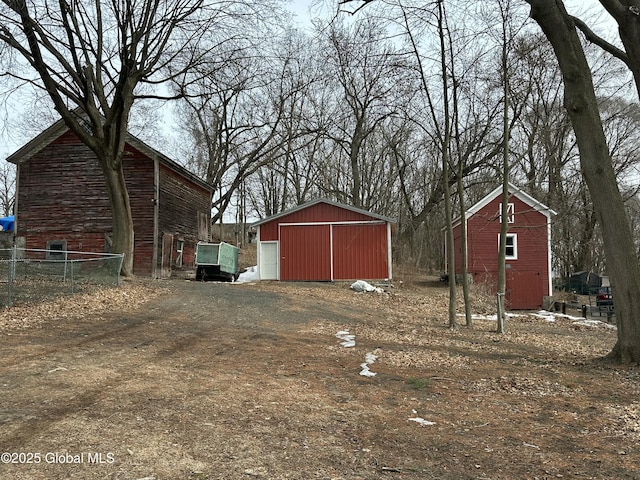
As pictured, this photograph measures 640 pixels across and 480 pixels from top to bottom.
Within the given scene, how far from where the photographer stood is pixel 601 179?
7.31 m

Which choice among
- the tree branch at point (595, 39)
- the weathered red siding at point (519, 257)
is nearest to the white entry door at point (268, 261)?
the weathered red siding at point (519, 257)

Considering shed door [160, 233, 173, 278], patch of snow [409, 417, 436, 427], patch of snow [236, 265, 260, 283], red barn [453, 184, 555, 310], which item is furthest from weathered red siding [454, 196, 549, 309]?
patch of snow [409, 417, 436, 427]

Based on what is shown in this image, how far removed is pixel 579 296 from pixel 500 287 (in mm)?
24754

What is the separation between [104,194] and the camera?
74.5 feet

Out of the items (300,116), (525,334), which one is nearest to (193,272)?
(300,116)

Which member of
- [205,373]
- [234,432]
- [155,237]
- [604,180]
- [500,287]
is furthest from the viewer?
[155,237]

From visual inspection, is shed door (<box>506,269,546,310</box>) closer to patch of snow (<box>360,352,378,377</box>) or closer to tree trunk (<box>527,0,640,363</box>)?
tree trunk (<box>527,0,640,363</box>)

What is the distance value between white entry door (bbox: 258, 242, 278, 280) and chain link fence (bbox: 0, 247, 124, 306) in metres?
9.53

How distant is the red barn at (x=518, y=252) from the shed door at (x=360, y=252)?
19.9ft

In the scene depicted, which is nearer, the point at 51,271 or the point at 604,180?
the point at 604,180

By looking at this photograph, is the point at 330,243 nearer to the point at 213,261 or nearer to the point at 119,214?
the point at 213,261

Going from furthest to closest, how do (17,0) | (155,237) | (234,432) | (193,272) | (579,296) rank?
1. (579,296)
2. (193,272)
3. (155,237)
4. (17,0)
5. (234,432)

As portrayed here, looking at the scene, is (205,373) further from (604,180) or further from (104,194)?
(104,194)

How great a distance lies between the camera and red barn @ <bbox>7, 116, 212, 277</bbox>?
2252cm
